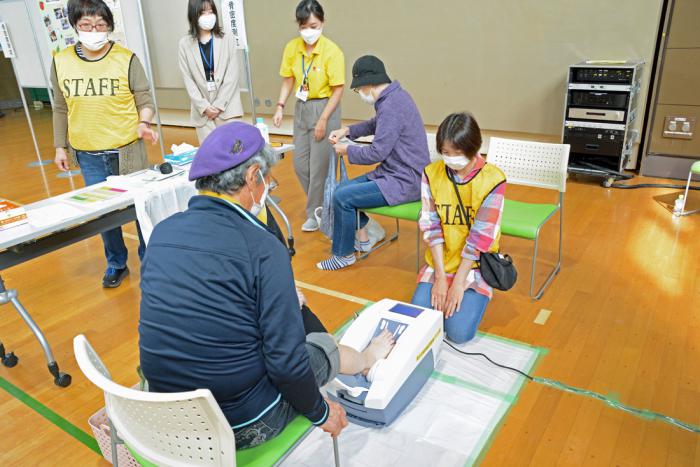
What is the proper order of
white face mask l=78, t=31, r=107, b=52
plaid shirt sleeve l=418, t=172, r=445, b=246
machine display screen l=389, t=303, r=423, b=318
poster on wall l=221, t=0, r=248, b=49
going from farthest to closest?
1. poster on wall l=221, t=0, r=248, b=49
2. white face mask l=78, t=31, r=107, b=52
3. plaid shirt sleeve l=418, t=172, r=445, b=246
4. machine display screen l=389, t=303, r=423, b=318

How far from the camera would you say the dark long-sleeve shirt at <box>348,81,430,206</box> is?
293 cm

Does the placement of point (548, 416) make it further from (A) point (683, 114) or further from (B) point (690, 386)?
(A) point (683, 114)

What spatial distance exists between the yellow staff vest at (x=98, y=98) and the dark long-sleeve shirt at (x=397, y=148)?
1.27 meters

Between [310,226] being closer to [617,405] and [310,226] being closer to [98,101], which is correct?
[98,101]

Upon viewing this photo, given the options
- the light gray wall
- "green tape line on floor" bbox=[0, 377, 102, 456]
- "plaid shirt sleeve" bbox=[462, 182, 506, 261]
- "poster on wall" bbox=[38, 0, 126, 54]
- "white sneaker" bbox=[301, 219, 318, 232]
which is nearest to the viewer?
"green tape line on floor" bbox=[0, 377, 102, 456]

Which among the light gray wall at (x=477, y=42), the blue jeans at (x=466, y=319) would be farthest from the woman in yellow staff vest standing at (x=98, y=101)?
the light gray wall at (x=477, y=42)

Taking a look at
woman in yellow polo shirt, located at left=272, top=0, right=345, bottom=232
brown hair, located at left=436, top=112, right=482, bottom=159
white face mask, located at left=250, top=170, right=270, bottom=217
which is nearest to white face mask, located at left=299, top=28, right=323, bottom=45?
woman in yellow polo shirt, located at left=272, top=0, right=345, bottom=232

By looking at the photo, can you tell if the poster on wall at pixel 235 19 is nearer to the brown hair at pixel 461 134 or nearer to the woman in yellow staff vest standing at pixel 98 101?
the woman in yellow staff vest standing at pixel 98 101

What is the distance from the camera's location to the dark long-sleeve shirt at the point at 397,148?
293cm

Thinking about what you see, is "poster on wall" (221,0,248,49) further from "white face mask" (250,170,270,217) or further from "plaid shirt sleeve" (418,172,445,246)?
"white face mask" (250,170,270,217)

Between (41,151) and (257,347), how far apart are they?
6809mm

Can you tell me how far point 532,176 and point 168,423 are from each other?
8.22ft

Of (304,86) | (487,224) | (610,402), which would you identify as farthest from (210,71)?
(610,402)

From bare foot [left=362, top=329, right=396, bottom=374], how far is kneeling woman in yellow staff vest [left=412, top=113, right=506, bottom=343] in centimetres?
46
